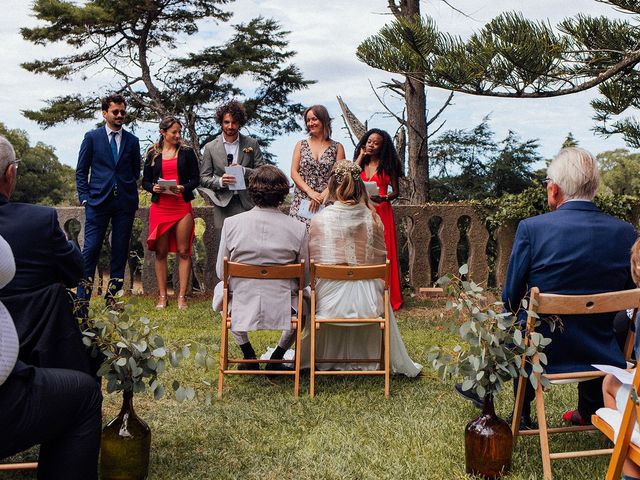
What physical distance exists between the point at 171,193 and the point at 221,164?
0.57 m

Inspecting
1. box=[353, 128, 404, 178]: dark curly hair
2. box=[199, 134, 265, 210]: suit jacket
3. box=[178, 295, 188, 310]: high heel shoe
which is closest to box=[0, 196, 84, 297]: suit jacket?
box=[199, 134, 265, 210]: suit jacket

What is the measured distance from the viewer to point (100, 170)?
23.1 ft

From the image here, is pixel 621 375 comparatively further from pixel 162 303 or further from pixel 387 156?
pixel 162 303

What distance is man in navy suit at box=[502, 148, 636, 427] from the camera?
341cm

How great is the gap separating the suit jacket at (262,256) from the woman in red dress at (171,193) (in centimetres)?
264

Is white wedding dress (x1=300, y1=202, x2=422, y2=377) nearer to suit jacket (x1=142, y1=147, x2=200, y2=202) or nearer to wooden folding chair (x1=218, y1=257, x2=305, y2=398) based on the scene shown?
wooden folding chair (x1=218, y1=257, x2=305, y2=398)

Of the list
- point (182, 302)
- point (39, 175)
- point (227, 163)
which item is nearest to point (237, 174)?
point (227, 163)

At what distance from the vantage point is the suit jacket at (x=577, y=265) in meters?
3.41

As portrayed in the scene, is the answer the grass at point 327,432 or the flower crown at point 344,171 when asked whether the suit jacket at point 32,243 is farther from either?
the flower crown at point 344,171

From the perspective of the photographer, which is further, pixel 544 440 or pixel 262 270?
pixel 262 270

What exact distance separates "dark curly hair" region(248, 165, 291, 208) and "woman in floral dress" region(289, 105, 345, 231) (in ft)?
6.85

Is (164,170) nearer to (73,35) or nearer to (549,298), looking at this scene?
(549,298)

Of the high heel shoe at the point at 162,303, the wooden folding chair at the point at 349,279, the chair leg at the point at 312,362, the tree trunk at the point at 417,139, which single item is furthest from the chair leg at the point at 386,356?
the tree trunk at the point at 417,139

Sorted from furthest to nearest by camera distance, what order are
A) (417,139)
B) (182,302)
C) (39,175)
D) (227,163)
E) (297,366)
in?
(39,175)
(417,139)
(182,302)
(227,163)
(297,366)
